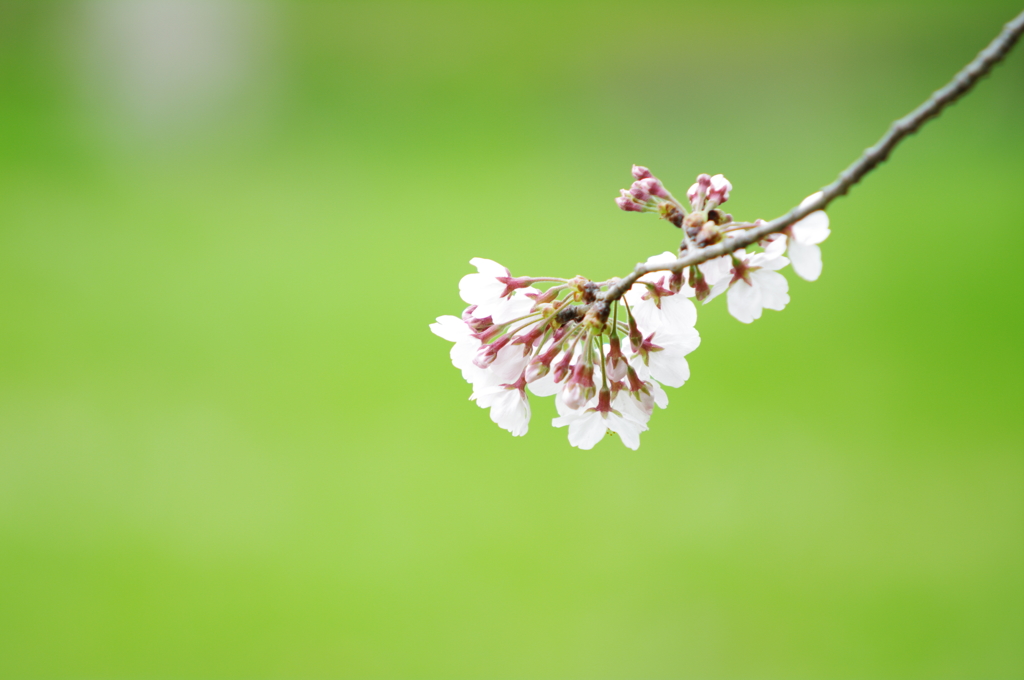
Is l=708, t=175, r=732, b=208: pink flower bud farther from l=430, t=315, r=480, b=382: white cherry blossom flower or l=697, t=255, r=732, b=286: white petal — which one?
l=430, t=315, r=480, b=382: white cherry blossom flower

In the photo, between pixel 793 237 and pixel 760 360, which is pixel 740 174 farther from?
pixel 793 237

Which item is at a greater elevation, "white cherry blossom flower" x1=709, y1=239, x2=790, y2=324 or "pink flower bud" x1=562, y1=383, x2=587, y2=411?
"white cherry blossom flower" x1=709, y1=239, x2=790, y2=324

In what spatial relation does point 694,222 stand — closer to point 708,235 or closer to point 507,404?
point 708,235

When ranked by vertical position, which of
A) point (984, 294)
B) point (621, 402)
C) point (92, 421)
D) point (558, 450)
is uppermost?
point (984, 294)

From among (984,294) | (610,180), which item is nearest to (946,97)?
(984,294)

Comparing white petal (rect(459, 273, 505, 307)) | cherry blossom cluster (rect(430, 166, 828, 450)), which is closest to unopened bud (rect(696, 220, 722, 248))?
cherry blossom cluster (rect(430, 166, 828, 450))

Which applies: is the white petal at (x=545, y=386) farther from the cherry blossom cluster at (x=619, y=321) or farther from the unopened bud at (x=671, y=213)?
the unopened bud at (x=671, y=213)

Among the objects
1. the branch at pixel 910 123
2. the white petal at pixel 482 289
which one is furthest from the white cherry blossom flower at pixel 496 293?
the branch at pixel 910 123
